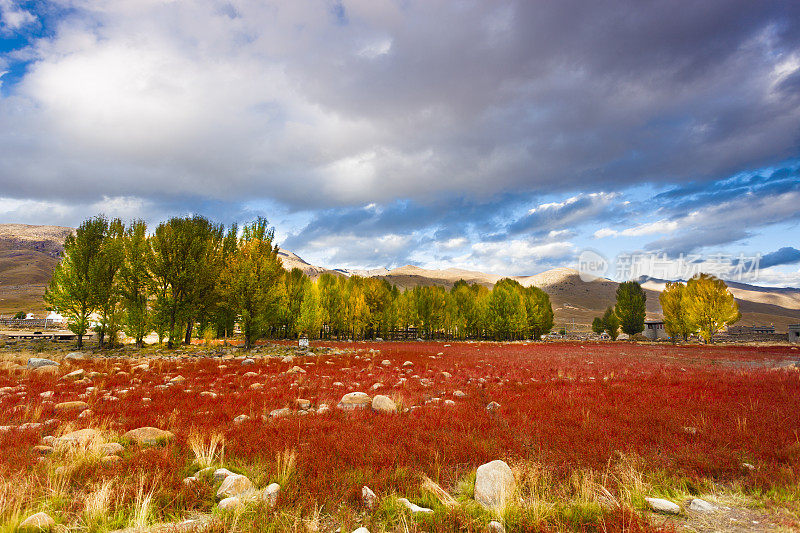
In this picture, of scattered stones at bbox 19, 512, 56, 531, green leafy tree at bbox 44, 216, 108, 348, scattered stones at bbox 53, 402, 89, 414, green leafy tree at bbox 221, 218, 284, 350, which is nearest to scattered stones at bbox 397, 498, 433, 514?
scattered stones at bbox 19, 512, 56, 531

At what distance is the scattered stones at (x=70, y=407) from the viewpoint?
7.95 m

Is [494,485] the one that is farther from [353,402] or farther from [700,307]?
[700,307]

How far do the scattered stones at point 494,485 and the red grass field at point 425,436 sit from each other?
1.87ft

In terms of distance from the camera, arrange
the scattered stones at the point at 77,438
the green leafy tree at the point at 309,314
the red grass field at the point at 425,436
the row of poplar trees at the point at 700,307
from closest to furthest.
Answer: the red grass field at the point at 425,436 < the scattered stones at the point at 77,438 < the green leafy tree at the point at 309,314 < the row of poplar trees at the point at 700,307

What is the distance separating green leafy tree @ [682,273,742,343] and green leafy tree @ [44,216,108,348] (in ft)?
217

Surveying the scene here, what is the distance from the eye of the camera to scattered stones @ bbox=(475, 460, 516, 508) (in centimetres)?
401

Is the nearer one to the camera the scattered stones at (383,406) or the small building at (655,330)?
the scattered stones at (383,406)

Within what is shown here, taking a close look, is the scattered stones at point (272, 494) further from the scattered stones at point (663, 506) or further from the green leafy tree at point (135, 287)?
the green leafy tree at point (135, 287)

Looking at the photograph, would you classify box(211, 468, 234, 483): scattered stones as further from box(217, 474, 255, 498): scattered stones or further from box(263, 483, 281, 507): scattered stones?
box(263, 483, 281, 507): scattered stones

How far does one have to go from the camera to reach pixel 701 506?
4047 millimetres

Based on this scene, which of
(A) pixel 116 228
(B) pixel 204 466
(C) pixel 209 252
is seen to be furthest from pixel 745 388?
(A) pixel 116 228

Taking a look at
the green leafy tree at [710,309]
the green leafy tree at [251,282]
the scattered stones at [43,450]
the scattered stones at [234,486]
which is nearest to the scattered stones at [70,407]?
the scattered stones at [43,450]

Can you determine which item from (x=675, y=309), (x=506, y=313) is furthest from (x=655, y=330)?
(x=506, y=313)

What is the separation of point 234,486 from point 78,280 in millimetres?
31260
